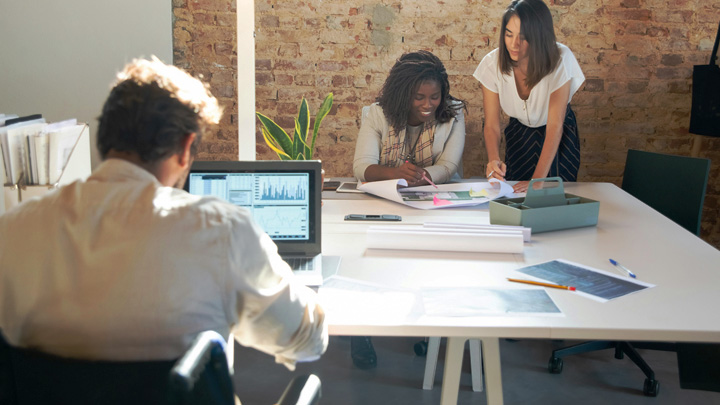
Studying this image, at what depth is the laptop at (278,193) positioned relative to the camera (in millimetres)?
1938

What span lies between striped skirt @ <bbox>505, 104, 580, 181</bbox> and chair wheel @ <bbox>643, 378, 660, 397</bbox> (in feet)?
3.89

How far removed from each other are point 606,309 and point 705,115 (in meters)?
2.86

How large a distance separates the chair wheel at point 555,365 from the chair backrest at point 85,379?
225cm

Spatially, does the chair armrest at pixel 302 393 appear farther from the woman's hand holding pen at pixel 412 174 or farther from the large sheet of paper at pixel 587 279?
the woman's hand holding pen at pixel 412 174

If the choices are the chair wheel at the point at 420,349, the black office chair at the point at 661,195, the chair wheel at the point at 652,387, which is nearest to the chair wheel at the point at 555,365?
the black office chair at the point at 661,195

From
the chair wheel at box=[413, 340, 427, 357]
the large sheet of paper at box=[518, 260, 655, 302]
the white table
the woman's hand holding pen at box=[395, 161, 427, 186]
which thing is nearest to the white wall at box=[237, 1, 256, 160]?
the white table

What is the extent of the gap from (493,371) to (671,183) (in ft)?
6.02

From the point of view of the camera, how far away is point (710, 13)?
4.20 m

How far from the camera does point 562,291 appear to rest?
1729 mm

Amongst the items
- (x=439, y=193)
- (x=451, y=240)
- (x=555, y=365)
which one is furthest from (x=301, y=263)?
(x=555, y=365)

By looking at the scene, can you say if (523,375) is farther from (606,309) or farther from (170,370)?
(170,370)

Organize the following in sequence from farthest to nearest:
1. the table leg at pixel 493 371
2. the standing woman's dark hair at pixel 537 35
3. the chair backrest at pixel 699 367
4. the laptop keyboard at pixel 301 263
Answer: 1. the standing woman's dark hair at pixel 537 35
2. the chair backrest at pixel 699 367
3. the laptop keyboard at pixel 301 263
4. the table leg at pixel 493 371

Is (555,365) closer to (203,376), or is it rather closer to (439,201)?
(439,201)

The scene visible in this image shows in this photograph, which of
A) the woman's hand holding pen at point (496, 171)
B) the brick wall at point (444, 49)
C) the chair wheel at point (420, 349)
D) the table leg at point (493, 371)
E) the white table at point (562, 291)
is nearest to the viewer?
the white table at point (562, 291)
